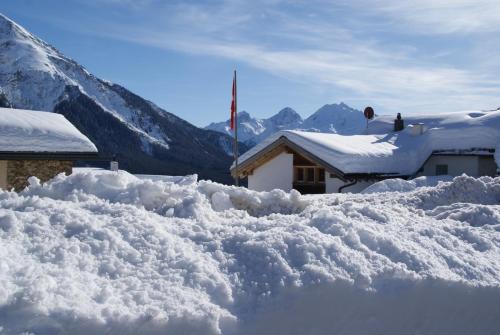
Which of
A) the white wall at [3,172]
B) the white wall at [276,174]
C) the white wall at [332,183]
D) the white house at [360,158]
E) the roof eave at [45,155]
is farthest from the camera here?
the white wall at [276,174]

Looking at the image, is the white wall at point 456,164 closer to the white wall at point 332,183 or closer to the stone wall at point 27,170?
the white wall at point 332,183

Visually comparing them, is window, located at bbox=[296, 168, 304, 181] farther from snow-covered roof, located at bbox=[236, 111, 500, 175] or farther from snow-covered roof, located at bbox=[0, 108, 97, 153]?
snow-covered roof, located at bbox=[0, 108, 97, 153]

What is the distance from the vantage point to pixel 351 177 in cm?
1652

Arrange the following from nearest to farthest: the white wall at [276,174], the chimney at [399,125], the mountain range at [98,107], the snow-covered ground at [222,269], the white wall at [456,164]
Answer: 1. the snow-covered ground at [222,269]
2. the white wall at [276,174]
3. the white wall at [456,164]
4. the chimney at [399,125]
5. the mountain range at [98,107]

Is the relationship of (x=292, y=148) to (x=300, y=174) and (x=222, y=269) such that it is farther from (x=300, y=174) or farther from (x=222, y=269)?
(x=222, y=269)

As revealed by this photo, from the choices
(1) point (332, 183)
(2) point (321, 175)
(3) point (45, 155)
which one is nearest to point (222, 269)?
(3) point (45, 155)

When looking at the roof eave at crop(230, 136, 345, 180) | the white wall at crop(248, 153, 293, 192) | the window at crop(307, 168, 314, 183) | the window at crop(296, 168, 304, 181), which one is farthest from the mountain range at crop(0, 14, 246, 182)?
the window at crop(307, 168, 314, 183)

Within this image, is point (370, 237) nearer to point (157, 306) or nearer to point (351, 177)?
point (157, 306)

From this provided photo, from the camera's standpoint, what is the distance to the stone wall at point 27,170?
12688 millimetres

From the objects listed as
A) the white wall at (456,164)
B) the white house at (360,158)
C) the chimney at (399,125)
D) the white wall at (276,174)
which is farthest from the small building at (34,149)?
the chimney at (399,125)

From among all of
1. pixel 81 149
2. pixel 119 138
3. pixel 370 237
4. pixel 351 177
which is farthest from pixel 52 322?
pixel 119 138

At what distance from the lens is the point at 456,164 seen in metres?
19.6

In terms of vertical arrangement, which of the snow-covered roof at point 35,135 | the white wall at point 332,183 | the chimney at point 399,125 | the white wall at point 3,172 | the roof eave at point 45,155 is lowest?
the white wall at point 332,183

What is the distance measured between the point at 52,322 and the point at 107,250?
924 mm
